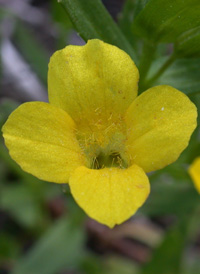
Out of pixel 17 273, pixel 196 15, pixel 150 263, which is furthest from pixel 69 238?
pixel 196 15

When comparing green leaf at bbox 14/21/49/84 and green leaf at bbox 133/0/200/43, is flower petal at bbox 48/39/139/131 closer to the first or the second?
green leaf at bbox 133/0/200/43

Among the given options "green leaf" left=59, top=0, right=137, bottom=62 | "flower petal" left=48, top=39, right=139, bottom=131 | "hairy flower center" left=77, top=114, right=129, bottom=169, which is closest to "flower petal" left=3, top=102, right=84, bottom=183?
"flower petal" left=48, top=39, right=139, bottom=131

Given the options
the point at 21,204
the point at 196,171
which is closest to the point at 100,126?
the point at 196,171

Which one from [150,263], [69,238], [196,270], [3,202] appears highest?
[3,202]

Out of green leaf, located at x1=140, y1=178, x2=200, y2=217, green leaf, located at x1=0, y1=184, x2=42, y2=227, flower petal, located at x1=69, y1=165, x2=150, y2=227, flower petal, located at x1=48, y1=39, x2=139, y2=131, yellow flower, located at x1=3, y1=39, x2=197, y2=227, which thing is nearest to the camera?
flower petal, located at x1=69, y1=165, x2=150, y2=227

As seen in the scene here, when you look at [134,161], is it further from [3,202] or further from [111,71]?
[3,202]

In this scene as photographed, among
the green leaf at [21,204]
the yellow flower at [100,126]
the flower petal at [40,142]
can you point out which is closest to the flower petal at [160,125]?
the yellow flower at [100,126]

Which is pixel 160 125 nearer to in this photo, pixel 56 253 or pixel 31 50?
pixel 56 253
